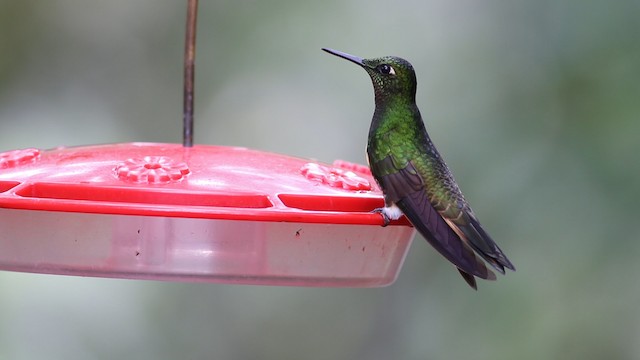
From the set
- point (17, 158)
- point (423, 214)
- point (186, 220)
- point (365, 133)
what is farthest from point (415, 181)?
point (365, 133)

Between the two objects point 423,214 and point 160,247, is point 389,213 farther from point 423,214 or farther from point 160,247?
point 160,247

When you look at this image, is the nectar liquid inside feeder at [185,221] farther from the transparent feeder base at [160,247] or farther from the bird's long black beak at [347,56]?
the bird's long black beak at [347,56]

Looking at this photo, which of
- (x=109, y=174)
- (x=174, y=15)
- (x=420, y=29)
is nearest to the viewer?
(x=109, y=174)

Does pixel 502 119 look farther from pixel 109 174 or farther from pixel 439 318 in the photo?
pixel 109 174

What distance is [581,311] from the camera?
5418 mm

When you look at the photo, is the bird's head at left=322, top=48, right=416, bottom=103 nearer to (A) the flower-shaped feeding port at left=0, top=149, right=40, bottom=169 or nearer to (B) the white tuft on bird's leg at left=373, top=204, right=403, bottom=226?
(B) the white tuft on bird's leg at left=373, top=204, right=403, bottom=226

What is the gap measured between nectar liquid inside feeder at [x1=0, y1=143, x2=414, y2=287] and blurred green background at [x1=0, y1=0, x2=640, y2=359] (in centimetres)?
253

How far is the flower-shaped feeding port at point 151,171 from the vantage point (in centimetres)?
247

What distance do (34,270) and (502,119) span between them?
3504 mm

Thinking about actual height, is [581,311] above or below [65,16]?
below

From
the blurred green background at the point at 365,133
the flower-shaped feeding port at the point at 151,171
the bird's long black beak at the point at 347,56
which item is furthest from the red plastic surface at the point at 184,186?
the blurred green background at the point at 365,133

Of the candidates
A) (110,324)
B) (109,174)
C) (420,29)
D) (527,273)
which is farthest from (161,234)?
(420,29)

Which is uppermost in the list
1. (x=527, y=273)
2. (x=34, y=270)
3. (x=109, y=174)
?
(x=109, y=174)

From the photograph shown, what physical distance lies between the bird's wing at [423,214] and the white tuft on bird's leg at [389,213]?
2cm
